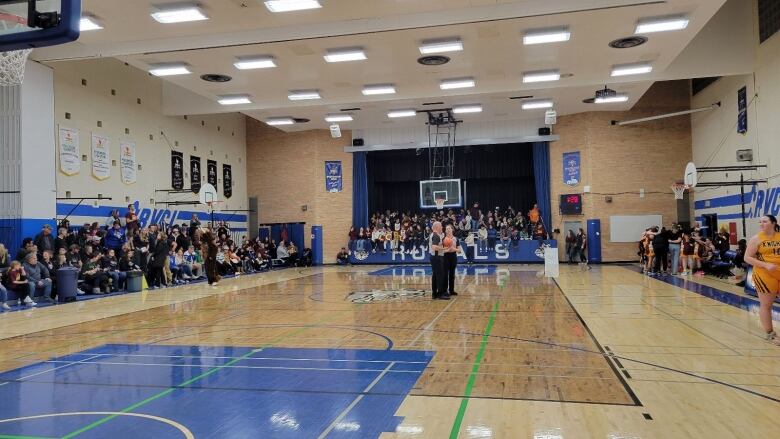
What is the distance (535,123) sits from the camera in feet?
83.7

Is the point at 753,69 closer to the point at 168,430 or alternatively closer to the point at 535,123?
the point at 535,123

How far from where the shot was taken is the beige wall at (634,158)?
23.3 meters

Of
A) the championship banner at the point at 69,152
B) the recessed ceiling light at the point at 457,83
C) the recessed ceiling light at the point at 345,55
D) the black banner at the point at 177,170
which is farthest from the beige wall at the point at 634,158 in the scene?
the championship banner at the point at 69,152

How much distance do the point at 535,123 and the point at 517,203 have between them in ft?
16.0

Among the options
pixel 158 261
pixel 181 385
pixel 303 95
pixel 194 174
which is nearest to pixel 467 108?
pixel 303 95

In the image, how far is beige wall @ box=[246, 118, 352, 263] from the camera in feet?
87.7

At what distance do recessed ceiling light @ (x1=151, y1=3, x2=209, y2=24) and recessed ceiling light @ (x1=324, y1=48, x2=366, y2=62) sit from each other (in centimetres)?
361

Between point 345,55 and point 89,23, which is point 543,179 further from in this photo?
point 89,23

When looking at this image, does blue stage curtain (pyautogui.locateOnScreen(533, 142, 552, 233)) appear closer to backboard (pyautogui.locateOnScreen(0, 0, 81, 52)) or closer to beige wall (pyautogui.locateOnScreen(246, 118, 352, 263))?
beige wall (pyautogui.locateOnScreen(246, 118, 352, 263))

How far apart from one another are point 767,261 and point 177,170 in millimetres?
19194

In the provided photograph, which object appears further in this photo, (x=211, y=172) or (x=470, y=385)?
(x=211, y=172)

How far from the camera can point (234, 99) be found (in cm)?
1980

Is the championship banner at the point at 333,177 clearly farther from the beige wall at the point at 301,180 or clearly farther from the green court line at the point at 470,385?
the green court line at the point at 470,385

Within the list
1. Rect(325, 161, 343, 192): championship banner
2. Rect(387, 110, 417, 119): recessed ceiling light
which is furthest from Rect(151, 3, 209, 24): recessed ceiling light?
Rect(325, 161, 343, 192): championship banner
